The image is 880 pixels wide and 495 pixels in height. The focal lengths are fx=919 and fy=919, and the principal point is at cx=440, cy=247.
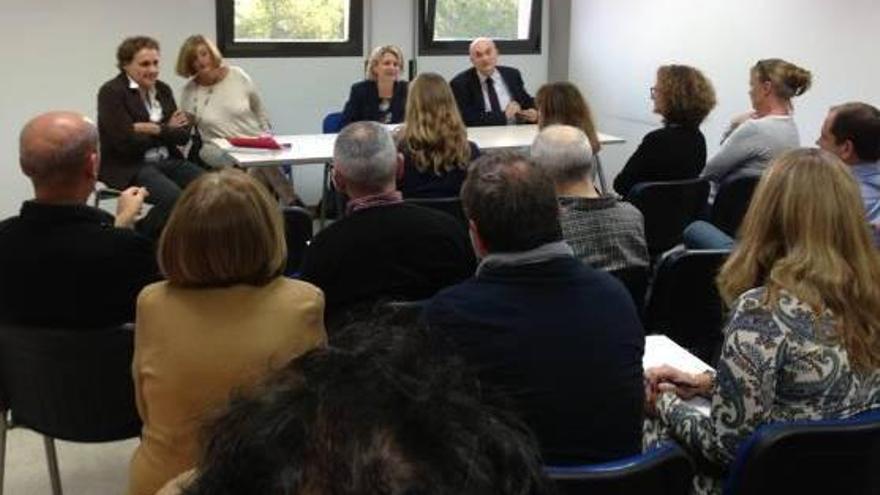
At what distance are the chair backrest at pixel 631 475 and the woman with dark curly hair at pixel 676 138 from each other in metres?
2.98

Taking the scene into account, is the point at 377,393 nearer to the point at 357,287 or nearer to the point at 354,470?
the point at 354,470

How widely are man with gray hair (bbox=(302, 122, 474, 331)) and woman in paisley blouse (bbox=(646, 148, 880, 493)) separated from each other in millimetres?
848

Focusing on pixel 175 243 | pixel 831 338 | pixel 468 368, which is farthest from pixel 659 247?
pixel 468 368

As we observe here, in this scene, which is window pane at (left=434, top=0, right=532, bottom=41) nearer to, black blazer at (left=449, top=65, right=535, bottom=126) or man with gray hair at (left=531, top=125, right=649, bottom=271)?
black blazer at (left=449, top=65, right=535, bottom=126)

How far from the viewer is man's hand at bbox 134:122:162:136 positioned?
4812mm

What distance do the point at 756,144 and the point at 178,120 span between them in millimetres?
2995

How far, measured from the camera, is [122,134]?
15.7 ft

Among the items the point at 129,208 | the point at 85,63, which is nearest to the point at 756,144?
the point at 129,208

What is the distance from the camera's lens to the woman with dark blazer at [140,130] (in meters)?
4.79

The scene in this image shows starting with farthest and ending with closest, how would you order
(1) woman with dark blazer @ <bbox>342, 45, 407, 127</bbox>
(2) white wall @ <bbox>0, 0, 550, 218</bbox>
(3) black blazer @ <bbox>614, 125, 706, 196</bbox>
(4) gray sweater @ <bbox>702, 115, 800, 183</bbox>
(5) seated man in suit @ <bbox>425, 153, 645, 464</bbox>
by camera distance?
1. (2) white wall @ <bbox>0, 0, 550, 218</bbox>
2. (1) woman with dark blazer @ <bbox>342, 45, 407, 127</bbox>
3. (3) black blazer @ <bbox>614, 125, 706, 196</bbox>
4. (4) gray sweater @ <bbox>702, 115, 800, 183</bbox>
5. (5) seated man in suit @ <bbox>425, 153, 645, 464</bbox>

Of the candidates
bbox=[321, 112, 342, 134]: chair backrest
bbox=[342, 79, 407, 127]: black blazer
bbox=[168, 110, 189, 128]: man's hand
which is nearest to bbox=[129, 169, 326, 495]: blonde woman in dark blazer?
bbox=[168, 110, 189, 128]: man's hand

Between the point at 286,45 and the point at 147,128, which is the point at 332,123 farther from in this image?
the point at 147,128

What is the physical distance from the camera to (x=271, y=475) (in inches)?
22.0

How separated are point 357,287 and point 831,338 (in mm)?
1214
